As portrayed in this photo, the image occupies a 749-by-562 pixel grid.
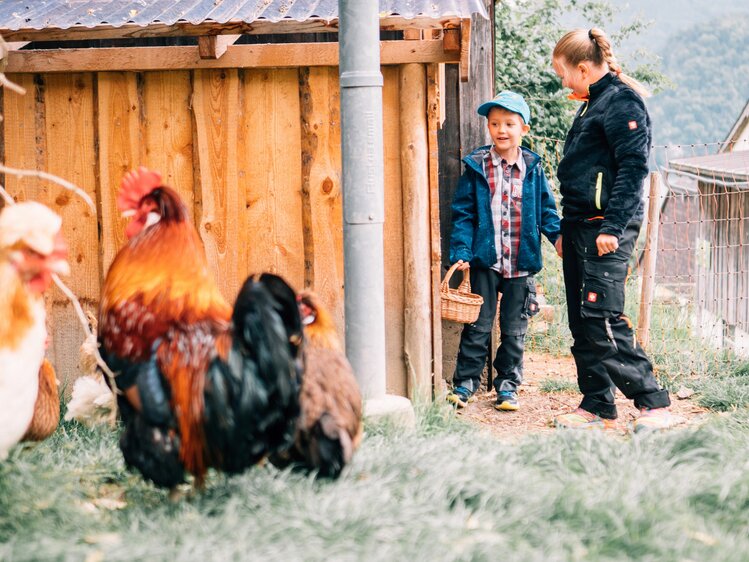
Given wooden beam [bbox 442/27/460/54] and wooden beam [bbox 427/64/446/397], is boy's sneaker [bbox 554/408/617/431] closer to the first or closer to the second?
wooden beam [bbox 427/64/446/397]

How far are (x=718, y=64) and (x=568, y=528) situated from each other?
1935 inches

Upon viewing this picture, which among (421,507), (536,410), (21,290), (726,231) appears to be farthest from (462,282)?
(726,231)

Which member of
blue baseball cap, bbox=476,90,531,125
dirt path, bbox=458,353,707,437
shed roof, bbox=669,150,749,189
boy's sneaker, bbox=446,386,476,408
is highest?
blue baseball cap, bbox=476,90,531,125

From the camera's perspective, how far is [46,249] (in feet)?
10.4

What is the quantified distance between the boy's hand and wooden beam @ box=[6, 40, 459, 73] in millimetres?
1438

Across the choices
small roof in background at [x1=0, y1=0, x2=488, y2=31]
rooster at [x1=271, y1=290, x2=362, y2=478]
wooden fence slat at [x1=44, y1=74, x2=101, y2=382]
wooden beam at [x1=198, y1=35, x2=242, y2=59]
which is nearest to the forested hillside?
small roof in background at [x1=0, y1=0, x2=488, y2=31]

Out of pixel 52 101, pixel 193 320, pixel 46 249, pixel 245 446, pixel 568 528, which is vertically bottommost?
pixel 568 528

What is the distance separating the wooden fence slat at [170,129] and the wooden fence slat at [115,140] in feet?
0.24

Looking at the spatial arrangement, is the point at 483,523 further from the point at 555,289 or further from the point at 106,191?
the point at 555,289

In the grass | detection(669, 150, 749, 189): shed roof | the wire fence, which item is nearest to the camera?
the grass

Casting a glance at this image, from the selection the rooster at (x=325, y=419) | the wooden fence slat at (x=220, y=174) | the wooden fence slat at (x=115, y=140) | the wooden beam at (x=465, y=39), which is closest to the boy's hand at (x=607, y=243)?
the wooden beam at (x=465, y=39)

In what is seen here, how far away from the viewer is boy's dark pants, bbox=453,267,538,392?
591 cm

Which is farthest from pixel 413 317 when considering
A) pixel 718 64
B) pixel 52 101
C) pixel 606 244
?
pixel 718 64

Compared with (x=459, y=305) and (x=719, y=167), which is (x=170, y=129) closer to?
(x=459, y=305)
